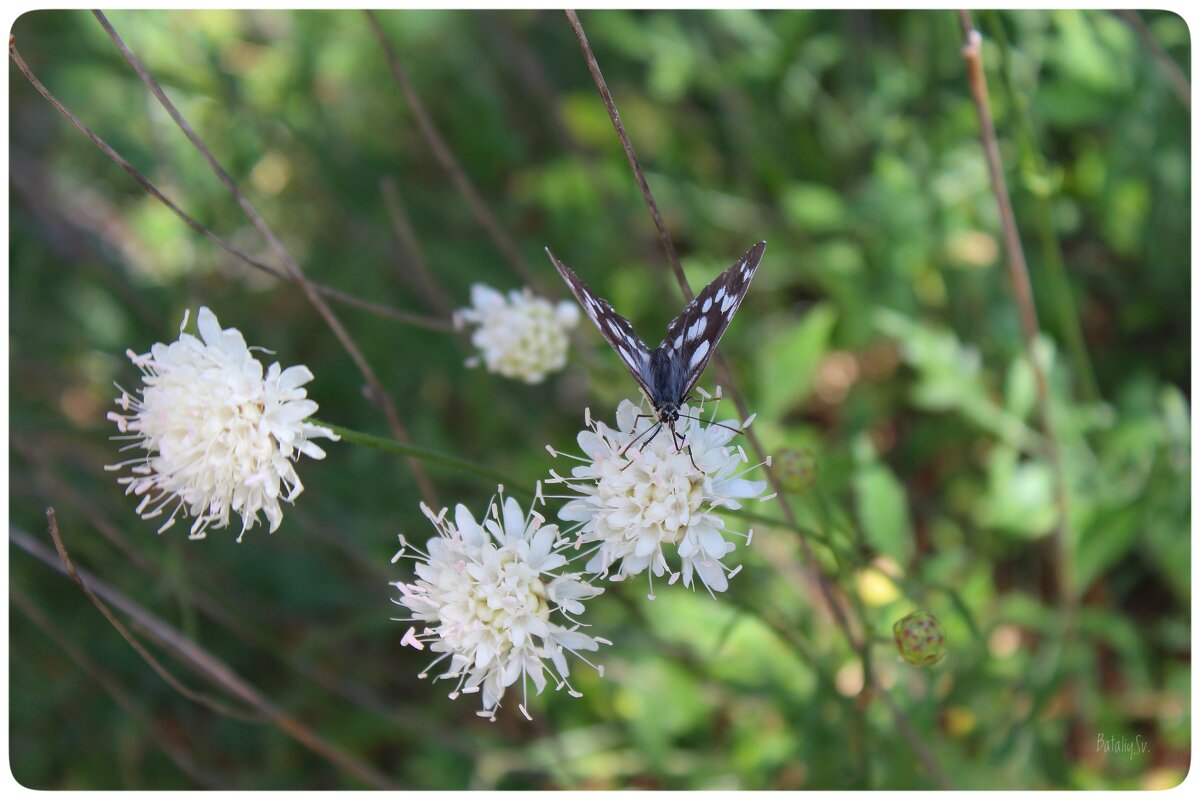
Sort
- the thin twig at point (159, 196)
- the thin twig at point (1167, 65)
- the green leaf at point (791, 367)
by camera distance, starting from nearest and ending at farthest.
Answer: the thin twig at point (159, 196) < the thin twig at point (1167, 65) < the green leaf at point (791, 367)

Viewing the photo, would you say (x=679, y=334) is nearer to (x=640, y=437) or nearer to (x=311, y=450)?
(x=640, y=437)

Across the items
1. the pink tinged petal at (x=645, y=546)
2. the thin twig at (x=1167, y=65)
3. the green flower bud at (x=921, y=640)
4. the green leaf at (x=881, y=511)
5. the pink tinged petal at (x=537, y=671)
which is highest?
the thin twig at (x=1167, y=65)

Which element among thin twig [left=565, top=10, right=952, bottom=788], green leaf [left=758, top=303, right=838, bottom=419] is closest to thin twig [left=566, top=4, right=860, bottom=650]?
thin twig [left=565, top=10, right=952, bottom=788]

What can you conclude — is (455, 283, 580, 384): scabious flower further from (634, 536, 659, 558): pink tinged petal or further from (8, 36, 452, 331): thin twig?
(634, 536, 659, 558): pink tinged petal

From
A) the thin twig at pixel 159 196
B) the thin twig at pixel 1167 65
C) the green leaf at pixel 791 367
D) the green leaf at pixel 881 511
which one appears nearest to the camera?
the thin twig at pixel 159 196

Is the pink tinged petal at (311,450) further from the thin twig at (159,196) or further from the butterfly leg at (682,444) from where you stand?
the butterfly leg at (682,444)

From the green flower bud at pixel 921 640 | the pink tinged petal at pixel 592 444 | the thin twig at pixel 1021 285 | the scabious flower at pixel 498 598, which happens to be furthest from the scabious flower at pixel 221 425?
the thin twig at pixel 1021 285

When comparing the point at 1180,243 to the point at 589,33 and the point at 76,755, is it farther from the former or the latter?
the point at 76,755
